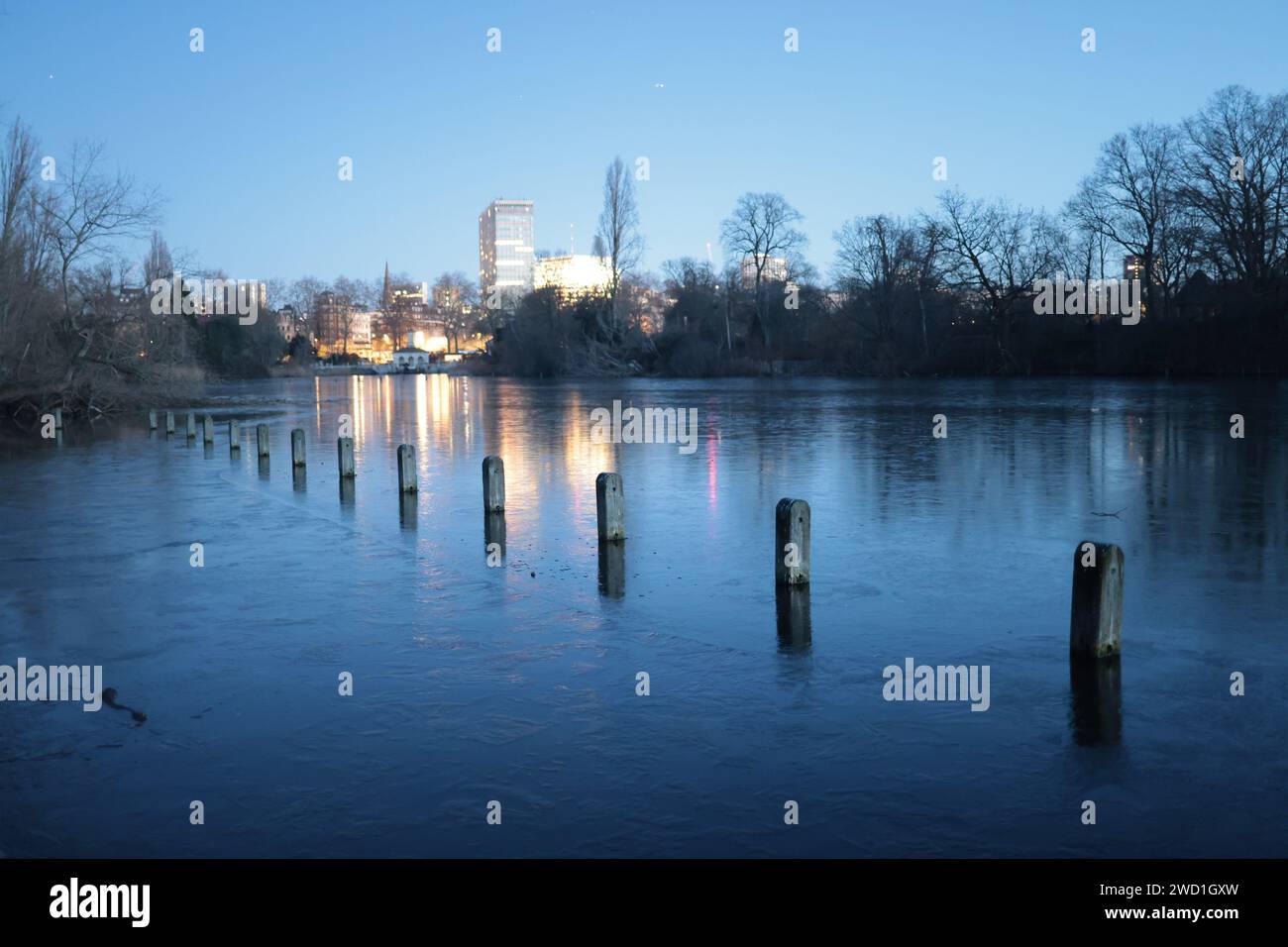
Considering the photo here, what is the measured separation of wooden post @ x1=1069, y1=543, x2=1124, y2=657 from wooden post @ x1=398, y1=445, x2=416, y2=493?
1128cm

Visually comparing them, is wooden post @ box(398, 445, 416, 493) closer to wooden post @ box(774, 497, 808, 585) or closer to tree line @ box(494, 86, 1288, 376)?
wooden post @ box(774, 497, 808, 585)

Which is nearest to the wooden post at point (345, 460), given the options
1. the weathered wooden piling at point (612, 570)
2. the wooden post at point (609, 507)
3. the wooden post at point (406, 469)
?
the wooden post at point (406, 469)

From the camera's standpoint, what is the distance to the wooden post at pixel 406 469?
56.0 ft

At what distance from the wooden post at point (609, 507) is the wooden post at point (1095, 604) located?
5.71 meters

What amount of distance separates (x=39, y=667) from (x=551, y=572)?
477 cm

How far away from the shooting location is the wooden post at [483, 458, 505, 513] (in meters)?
14.7

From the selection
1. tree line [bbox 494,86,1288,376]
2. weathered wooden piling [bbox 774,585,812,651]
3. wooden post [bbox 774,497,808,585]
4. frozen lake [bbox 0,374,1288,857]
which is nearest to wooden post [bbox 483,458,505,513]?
frozen lake [bbox 0,374,1288,857]

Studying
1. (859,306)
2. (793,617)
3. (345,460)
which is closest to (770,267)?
(859,306)

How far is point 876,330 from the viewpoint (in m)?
81.2

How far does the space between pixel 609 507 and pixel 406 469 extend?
221 inches

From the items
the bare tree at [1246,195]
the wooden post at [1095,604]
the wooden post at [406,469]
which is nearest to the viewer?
the wooden post at [1095,604]

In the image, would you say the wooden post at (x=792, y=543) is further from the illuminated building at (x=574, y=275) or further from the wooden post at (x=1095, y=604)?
the illuminated building at (x=574, y=275)
